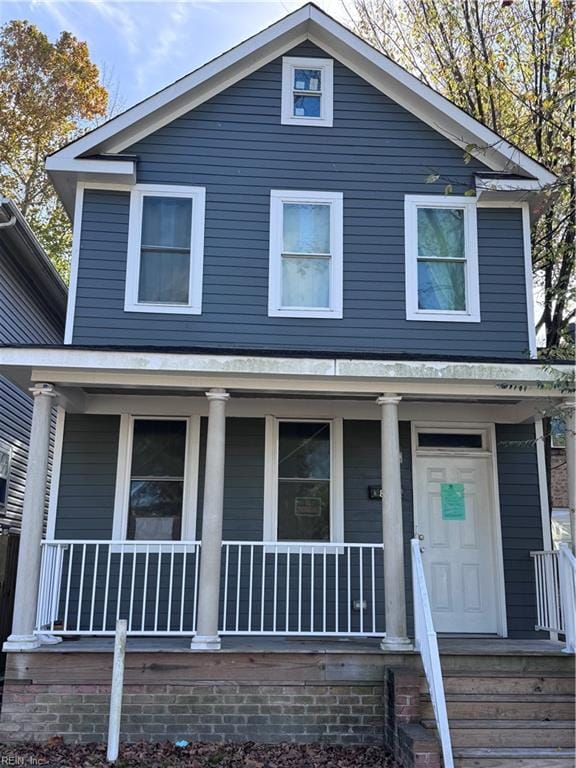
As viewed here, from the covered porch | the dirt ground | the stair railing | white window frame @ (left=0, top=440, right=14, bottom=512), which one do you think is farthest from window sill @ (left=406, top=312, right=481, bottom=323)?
white window frame @ (left=0, top=440, right=14, bottom=512)

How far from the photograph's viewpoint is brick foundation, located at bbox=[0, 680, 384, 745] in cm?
609

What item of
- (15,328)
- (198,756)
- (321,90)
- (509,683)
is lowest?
(198,756)

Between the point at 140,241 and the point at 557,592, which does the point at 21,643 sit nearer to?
the point at 140,241

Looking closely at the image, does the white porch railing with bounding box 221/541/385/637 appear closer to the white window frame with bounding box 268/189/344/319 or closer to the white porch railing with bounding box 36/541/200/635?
the white porch railing with bounding box 36/541/200/635

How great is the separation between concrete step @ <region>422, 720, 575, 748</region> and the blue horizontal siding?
13.1 feet

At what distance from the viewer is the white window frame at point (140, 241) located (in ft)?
26.7

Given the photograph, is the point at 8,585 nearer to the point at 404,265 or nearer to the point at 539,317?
the point at 404,265

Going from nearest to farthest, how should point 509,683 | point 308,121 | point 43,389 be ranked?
point 509,683, point 43,389, point 308,121

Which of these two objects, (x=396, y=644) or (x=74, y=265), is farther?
(x=74, y=265)

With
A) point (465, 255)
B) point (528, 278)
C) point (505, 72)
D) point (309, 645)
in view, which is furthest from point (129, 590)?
point (505, 72)

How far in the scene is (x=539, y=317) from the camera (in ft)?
38.8

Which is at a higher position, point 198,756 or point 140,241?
point 140,241

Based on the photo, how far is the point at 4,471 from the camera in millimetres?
10023

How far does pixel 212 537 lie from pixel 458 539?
3.11m
